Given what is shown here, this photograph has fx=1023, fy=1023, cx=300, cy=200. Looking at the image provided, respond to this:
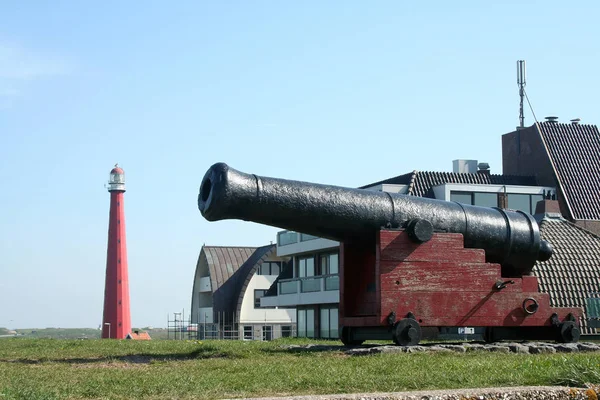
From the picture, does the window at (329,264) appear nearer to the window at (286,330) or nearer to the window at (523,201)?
the window at (523,201)

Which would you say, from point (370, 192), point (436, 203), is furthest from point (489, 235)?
point (370, 192)

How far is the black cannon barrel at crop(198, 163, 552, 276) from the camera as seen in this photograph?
14.9 metres

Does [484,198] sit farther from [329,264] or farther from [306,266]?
[306,266]

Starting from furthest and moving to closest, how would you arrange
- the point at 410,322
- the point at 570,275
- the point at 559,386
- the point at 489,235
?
the point at 570,275, the point at 489,235, the point at 410,322, the point at 559,386

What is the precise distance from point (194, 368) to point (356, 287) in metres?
5.87

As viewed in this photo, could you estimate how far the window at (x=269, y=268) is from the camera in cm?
7778

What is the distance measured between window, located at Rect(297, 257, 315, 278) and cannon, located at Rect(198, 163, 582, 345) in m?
38.8

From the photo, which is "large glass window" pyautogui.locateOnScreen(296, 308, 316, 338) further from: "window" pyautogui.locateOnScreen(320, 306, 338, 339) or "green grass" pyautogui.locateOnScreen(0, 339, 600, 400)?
"green grass" pyautogui.locateOnScreen(0, 339, 600, 400)

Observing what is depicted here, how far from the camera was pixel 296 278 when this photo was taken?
55875mm


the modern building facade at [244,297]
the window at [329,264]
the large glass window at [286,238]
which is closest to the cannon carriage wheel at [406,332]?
the window at [329,264]

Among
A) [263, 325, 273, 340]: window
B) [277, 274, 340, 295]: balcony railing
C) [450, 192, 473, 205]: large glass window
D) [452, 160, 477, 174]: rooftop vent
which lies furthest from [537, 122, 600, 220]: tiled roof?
Answer: [263, 325, 273, 340]: window

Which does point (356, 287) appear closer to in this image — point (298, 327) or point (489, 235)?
point (489, 235)

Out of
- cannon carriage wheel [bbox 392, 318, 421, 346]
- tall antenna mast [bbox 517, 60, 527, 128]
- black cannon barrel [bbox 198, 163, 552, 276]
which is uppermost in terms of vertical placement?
tall antenna mast [bbox 517, 60, 527, 128]

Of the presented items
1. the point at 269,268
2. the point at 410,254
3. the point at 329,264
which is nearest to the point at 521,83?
the point at 329,264
